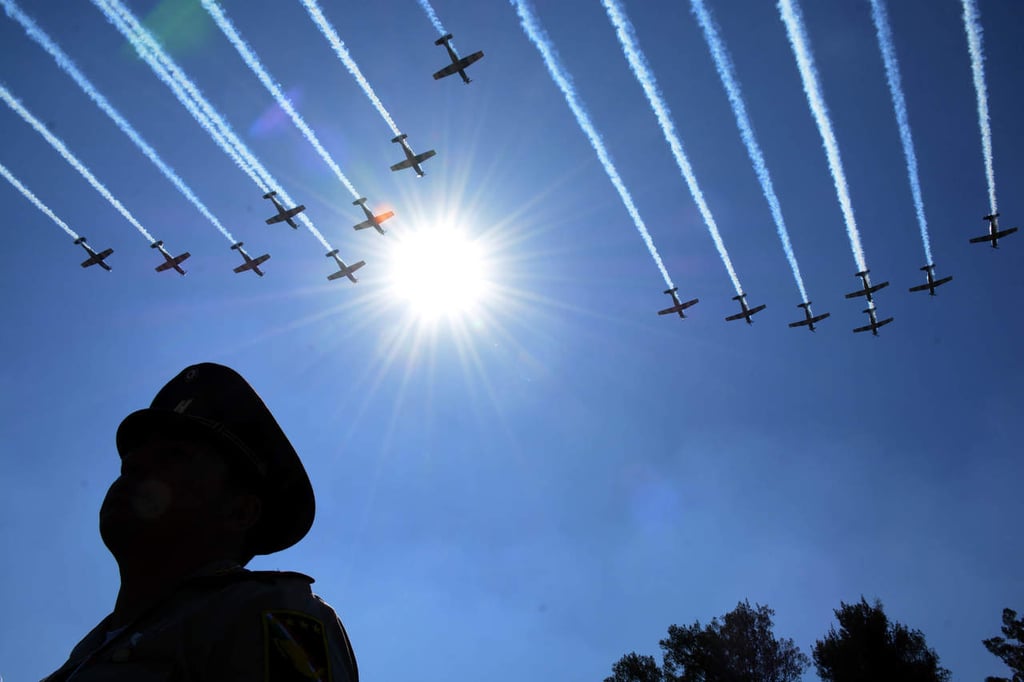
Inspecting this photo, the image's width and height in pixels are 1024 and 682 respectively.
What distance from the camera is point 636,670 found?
1318 inches

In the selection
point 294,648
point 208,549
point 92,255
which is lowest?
point 294,648

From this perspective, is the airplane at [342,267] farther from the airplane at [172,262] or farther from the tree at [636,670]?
the tree at [636,670]

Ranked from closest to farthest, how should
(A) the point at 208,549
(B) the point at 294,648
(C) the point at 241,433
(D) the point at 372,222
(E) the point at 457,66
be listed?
(B) the point at 294,648
(A) the point at 208,549
(C) the point at 241,433
(E) the point at 457,66
(D) the point at 372,222

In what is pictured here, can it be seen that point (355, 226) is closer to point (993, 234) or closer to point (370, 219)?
point (370, 219)

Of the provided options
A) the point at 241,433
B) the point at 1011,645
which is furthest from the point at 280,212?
the point at 1011,645

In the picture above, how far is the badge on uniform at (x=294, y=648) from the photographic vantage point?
1896 millimetres

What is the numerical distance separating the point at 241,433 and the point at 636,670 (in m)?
36.5

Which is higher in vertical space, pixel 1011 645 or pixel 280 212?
pixel 280 212

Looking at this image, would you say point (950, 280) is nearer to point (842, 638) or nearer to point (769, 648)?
point (842, 638)

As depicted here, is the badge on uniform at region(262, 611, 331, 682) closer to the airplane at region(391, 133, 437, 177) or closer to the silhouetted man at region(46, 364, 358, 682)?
the silhouetted man at region(46, 364, 358, 682)

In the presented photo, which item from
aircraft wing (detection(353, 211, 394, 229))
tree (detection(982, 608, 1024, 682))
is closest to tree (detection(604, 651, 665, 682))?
tree (detection(982, 608, 1024, 682))

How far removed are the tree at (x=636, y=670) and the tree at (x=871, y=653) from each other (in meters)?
8.57

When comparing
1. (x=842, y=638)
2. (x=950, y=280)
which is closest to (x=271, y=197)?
(x=842, y=638)

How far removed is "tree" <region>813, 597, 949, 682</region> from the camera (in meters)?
27.9
